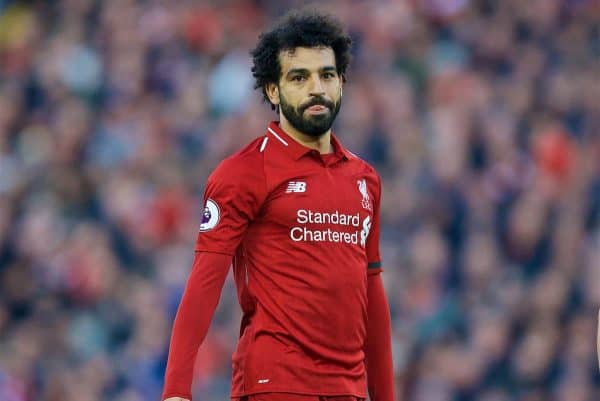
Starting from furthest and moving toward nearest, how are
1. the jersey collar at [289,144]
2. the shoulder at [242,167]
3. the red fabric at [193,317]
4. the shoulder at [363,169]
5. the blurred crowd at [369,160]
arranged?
the blurred crowd at [369,160] → the shoulder at [363,169] → the jersey collar at [289,144] → the shoulder at [242,167] → the red fabric at [193,317]

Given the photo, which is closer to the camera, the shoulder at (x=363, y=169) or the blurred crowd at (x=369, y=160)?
the shoulder at (x=363, y=169)

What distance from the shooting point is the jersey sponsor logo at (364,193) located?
5.46 metres

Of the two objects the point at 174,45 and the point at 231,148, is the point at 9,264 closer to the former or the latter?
the point at 231,148

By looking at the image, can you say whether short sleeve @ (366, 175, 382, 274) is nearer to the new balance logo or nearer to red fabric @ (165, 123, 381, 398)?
red fabric @ (165, 123, 381, 398)

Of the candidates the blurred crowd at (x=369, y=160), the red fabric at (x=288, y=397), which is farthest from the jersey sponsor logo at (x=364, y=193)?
the blurred crowd at (x=369, y=160)

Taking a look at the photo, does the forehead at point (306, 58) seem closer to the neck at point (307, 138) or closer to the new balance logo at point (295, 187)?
the neck at point (307, 138)

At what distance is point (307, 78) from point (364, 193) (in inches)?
18.3

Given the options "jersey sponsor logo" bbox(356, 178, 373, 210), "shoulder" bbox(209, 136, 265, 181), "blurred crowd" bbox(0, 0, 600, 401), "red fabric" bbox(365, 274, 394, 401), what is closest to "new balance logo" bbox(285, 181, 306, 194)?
"shoulder" bbox(209, 136, 265, 181)

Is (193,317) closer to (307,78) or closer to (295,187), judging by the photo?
(295,187)

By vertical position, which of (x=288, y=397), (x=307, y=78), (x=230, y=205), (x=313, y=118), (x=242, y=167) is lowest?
(x=288, y=397)

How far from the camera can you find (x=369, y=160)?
1106 centimetres

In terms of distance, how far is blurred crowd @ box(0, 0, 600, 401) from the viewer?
9.89 meters

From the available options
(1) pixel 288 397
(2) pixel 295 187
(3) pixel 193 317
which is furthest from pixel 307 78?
(1) pixel 288 397

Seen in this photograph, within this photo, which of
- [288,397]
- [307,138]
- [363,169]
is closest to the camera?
[288,397]
